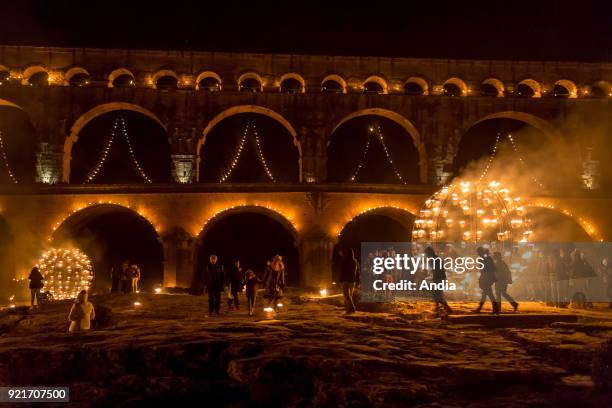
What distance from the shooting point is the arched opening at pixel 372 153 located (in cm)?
3300

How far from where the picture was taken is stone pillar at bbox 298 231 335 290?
2641 cm

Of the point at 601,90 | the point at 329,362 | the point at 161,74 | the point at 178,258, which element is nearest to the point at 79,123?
the point at 161,74

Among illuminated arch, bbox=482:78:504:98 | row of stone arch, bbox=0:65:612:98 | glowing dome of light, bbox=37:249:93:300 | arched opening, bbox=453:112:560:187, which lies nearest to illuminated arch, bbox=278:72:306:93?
row of stone arch, bbox=0:65:612:98

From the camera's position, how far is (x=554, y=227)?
30125mm

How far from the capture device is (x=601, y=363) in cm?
685

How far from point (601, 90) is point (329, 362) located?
1166 inches

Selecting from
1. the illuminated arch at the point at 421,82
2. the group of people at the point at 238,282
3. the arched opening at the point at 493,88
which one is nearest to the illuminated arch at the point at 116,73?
the illuminated arch at the point at 421,82

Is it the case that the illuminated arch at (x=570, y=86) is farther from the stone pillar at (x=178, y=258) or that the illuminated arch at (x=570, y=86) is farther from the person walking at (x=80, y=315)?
the person walking at (x=80, y=315)

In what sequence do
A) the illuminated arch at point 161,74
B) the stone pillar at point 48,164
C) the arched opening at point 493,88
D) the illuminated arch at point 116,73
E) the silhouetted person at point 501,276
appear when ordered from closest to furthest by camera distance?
1. the silhouetted person at point 501,276
2. the stone pillar at point 48,164
3. the illuminated arch at point 116,73
4. the illuminated arch at point 161,74
5. the arched opening at point 493,88

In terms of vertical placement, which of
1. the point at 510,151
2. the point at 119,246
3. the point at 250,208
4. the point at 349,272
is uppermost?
the point at 510,151

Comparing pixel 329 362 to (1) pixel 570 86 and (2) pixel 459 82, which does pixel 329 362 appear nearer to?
(2) pixel 459 82

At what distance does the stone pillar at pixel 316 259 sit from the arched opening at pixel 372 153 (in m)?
7.60

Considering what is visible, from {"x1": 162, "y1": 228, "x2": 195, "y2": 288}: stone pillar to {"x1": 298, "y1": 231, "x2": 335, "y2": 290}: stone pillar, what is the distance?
5835mm

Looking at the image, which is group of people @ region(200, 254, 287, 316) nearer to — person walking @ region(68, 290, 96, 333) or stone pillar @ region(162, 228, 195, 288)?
person walking @ region(68, 290, 96, 333)
